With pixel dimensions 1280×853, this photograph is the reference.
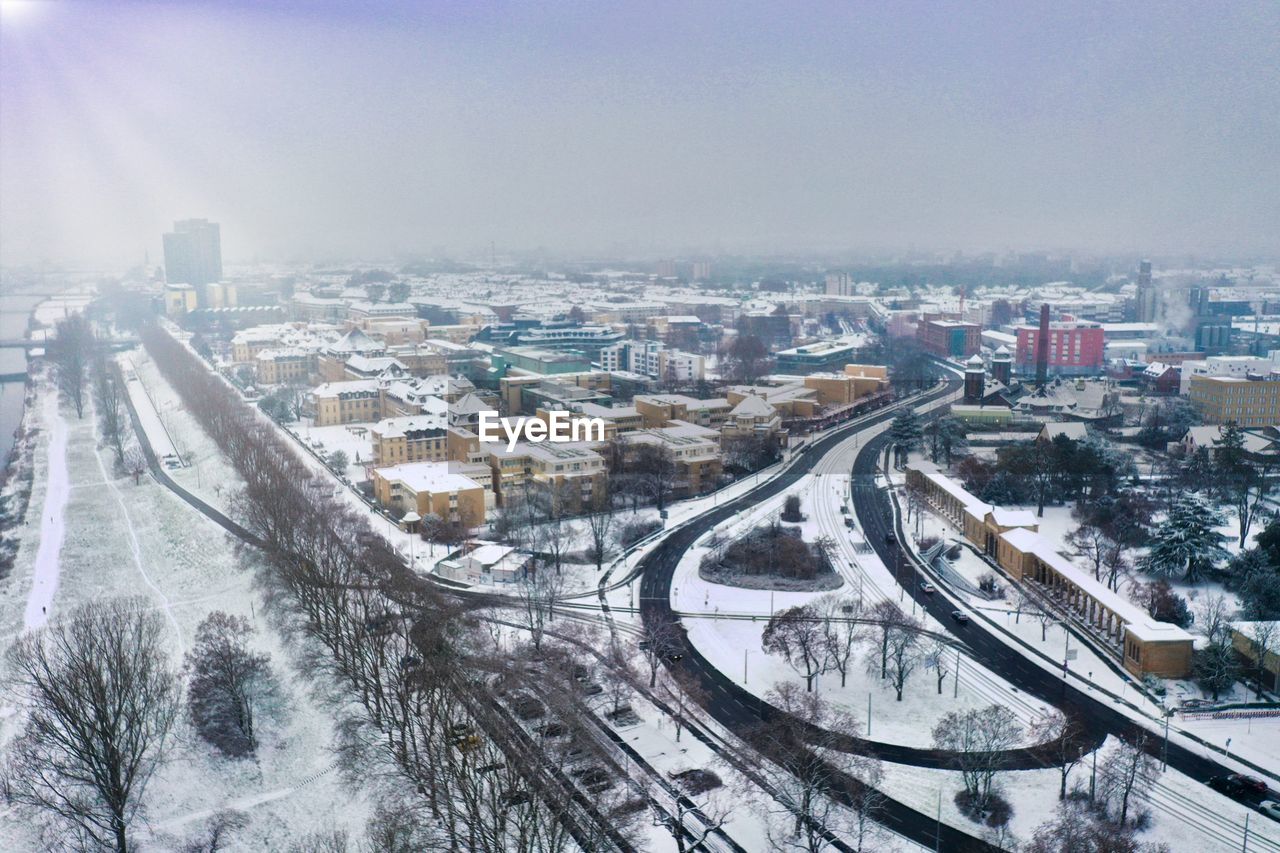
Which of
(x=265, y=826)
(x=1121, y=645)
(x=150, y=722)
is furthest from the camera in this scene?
(x=1121, y=645)

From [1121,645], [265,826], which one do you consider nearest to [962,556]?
[1121,645]

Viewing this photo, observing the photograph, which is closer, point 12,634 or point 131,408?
point 12,634

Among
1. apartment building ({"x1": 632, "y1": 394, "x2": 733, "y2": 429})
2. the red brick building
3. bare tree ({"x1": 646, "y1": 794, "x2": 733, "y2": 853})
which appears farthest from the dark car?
the red brick building

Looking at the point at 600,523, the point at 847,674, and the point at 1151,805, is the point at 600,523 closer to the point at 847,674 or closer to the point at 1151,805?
the point at 847,674

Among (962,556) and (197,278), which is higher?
(197,278)

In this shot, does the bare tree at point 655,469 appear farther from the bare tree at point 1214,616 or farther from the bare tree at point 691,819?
the bare tree at point 691,819

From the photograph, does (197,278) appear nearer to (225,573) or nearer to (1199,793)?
(225,573)
